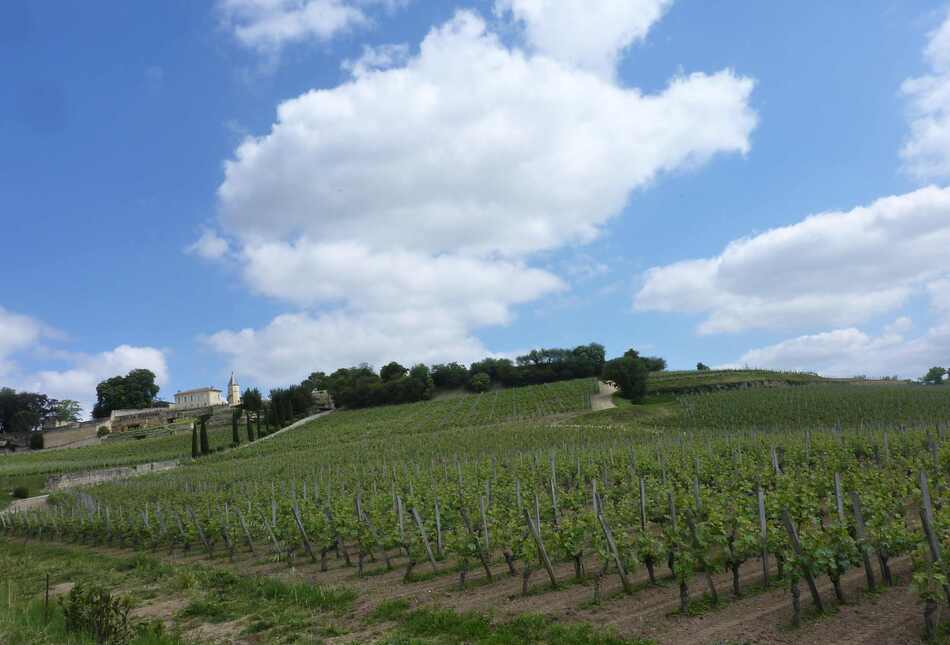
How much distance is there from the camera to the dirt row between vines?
19.5 feet

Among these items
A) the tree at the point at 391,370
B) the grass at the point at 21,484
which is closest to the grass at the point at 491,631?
the grass at the point at 21,484

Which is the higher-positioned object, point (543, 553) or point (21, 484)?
point (543, 553)

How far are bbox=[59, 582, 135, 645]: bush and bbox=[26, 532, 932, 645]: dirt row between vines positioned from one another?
2572 mm

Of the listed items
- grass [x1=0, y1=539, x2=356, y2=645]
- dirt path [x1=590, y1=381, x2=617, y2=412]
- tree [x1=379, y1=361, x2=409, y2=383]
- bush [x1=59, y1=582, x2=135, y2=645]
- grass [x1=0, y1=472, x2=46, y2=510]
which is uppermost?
tree [x1=379, y1=361, x2=409, y2=383]

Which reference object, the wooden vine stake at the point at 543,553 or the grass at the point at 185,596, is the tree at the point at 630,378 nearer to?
the grass at the point at 185,596

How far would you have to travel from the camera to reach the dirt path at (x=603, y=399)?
54.3 meters

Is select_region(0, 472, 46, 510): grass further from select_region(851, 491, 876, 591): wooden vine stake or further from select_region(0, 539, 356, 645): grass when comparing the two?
select_region(851, 491, 876, 591): wooden vine stake

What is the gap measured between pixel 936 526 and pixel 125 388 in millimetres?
131247

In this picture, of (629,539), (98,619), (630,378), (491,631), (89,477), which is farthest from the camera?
(630,378)

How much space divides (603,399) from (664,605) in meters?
53.9

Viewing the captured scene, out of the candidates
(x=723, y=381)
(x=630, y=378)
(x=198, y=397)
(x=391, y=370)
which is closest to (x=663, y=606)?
(x=630, y=378)

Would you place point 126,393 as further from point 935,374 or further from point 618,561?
point 935,374

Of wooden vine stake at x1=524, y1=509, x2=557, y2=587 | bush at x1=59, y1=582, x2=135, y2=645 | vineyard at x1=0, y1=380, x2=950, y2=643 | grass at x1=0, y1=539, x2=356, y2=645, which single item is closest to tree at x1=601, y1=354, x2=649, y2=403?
vineyard at x1=0, y1=380, x2=950, y2=643

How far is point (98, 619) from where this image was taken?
23.8 feet
